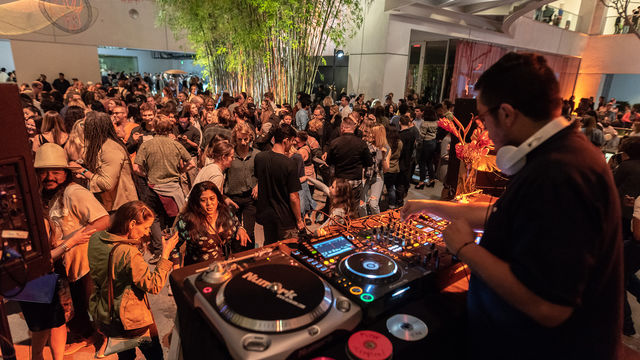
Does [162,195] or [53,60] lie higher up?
[53,60]

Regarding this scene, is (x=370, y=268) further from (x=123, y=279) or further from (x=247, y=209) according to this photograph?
(x=247, y=209)

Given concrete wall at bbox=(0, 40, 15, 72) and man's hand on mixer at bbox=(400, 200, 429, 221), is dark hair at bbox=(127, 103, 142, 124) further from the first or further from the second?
concrete wall at bbox=(0, 40, 15, 72)

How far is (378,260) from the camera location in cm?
120

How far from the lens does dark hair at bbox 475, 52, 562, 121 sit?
81 cm

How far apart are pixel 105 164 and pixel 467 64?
14.5 metres

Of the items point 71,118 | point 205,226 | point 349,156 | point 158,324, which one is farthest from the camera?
point 71,118

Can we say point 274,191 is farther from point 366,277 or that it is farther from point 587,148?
point 587,148

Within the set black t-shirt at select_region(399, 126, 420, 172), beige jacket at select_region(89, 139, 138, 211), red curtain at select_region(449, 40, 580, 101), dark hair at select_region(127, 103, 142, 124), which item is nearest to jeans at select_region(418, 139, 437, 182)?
black t-shirt at select_region(399, 126, 420, 172)

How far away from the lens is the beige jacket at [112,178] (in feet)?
9.39

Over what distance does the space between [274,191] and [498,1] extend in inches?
432

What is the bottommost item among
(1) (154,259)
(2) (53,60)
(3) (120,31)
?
(1) (154,259)

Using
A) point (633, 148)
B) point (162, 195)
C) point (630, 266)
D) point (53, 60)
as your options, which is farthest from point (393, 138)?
point (53, 60)

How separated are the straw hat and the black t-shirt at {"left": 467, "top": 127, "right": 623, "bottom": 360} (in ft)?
7.42

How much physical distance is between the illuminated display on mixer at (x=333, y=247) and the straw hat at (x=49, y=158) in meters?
1.69
